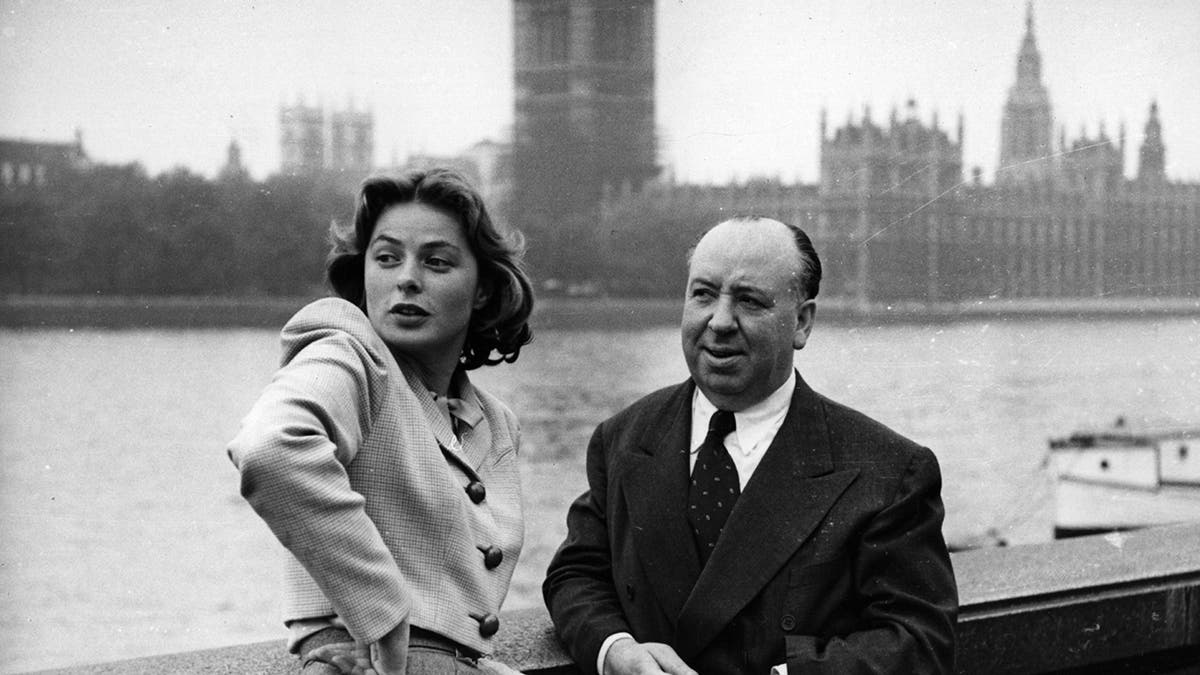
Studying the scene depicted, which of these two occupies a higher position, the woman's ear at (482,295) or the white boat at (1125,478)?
the woman's ear at (482,295)

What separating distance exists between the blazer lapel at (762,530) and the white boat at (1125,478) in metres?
24.1

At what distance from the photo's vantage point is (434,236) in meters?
2.26

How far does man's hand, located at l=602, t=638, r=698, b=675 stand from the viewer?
233 cm

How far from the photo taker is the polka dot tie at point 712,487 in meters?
2.45

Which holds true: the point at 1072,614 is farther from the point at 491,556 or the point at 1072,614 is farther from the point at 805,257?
the point at 491,556

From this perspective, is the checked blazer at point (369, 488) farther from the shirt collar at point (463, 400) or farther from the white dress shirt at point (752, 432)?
the white dress shirt at point (752, 432)

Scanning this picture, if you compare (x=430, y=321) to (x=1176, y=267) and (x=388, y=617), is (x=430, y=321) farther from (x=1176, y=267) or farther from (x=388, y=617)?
(x=1176, y=267)

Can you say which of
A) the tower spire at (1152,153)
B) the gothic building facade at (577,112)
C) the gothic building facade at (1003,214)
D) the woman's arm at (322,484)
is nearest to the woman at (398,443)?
the woman's arm at (322,484)

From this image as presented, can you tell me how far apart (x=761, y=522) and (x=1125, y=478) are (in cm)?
2637

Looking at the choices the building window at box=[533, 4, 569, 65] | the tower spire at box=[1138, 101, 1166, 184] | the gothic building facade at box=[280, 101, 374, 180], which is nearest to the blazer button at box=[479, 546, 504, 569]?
the tower spire at box=[1138, 101, 1166, 184]

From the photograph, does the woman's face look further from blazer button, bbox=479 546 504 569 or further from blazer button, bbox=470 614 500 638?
blazer button, bbox=470 614 500 638

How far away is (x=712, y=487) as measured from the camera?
247cm

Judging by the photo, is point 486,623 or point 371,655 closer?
point 371,655

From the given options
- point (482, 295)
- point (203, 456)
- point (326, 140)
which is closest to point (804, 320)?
point (482, 295)
